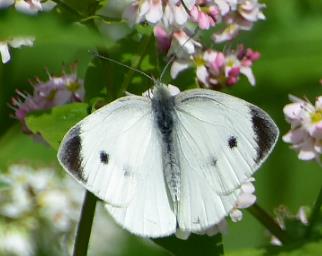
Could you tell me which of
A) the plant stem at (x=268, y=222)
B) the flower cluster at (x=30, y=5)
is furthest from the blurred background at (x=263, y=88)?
the flower cluster at (x=30, y=5)

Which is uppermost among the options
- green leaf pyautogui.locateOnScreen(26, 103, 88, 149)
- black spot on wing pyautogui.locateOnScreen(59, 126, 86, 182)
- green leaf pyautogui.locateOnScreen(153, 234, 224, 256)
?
black spot on wing pyautogui.locateOnScreen(59, 126, 86, 182)

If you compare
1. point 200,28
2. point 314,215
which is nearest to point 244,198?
point 314,215

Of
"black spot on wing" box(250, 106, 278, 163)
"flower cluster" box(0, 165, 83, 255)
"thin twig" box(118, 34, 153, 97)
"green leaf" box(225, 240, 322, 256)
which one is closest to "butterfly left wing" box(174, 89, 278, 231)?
"black spot on wing" box(250, 106, 278, 163)

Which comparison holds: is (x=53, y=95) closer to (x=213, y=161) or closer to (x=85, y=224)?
(x=85, y=224)

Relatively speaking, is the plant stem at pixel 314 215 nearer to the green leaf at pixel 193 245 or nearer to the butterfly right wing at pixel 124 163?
the green leaf at pixel 193 245

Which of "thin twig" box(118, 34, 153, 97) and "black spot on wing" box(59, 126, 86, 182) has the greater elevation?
"black spot on wing" box(59, 126, 86, 182)

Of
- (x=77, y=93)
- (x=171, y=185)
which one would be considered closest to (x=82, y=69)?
(x=77, y=93)

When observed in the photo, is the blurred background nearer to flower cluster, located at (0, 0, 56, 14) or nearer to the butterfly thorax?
the butterfly thorax
